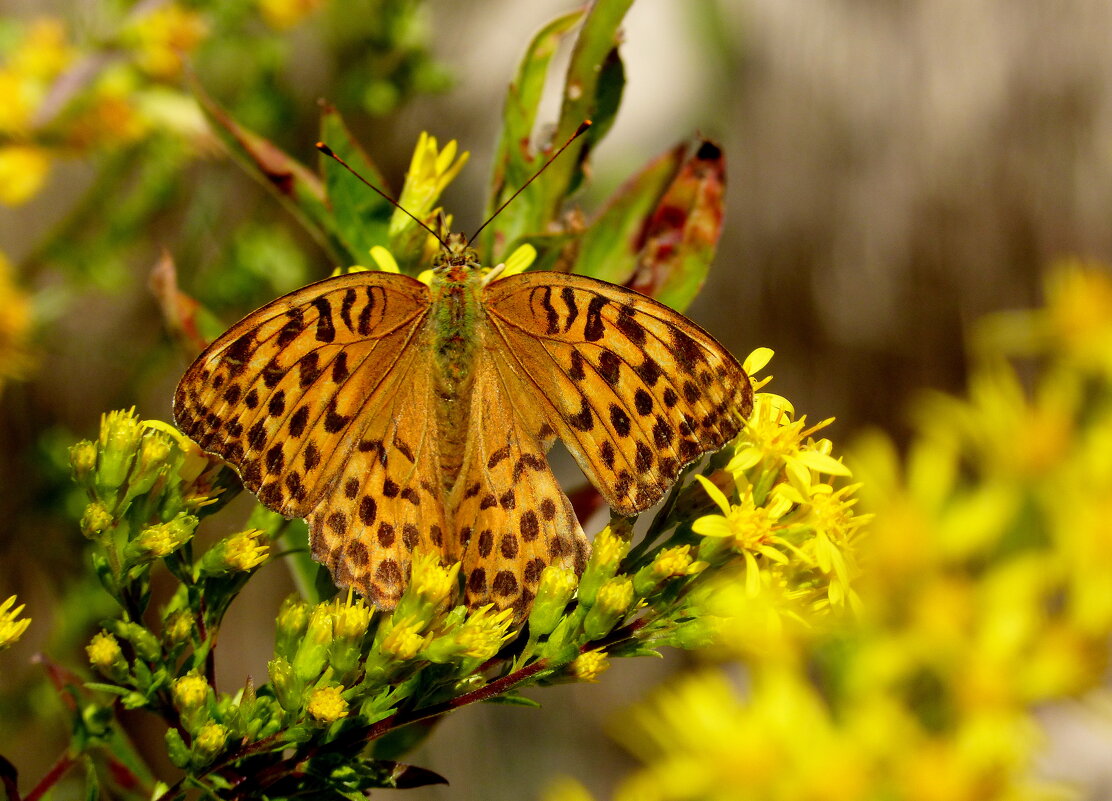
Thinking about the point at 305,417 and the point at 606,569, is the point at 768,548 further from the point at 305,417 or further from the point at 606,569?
Result: the point at 305,417

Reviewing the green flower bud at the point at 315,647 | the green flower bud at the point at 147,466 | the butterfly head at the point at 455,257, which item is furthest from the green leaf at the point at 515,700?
the butterfly head at the point at 455,257

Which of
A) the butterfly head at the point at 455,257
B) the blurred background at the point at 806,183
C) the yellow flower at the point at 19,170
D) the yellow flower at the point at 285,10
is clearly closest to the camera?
the butterfly head at the point at 455,257

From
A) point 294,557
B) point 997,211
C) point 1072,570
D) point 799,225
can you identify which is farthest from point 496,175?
point 997,211

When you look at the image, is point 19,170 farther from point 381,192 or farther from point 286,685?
point 286,685

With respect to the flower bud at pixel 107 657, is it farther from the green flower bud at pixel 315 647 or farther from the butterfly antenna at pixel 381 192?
the butterfly antenna at pixel 381 192

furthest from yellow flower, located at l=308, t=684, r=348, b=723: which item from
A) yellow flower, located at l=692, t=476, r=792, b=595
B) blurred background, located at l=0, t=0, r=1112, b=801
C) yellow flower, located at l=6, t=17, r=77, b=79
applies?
blurred background, located at l=0, t=0, r=1112, b=801

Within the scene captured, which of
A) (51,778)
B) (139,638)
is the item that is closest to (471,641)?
(139,638)
